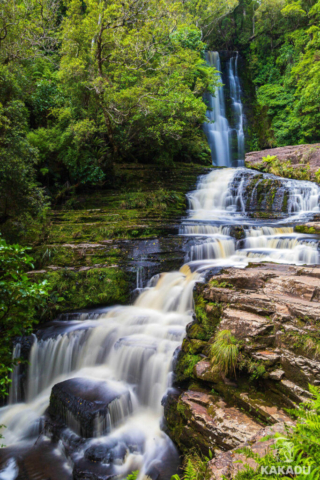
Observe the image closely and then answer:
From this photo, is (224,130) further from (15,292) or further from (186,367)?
(15,292)

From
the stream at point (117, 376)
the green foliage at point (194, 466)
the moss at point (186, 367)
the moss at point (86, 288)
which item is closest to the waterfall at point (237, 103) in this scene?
the stream at point (117, 376)

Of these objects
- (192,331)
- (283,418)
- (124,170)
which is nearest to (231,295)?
(192,331)

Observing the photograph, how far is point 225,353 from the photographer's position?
15.2 feet

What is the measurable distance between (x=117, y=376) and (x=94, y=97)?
12690 millimetres

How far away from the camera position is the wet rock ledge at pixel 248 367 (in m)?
3.96

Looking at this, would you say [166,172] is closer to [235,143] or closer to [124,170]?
[124,170]

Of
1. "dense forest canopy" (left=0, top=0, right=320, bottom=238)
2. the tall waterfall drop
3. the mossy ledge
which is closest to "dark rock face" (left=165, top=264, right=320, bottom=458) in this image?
the mossy ledge

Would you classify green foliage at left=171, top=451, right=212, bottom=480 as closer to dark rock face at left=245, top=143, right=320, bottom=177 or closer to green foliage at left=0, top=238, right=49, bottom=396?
green foliage at left=0, top=238, right=49, bottom=396

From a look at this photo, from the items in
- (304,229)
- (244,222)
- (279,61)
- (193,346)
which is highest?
(279,61)

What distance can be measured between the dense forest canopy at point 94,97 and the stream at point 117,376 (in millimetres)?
4193

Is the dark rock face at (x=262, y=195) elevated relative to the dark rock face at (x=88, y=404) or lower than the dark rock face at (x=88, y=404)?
elevated

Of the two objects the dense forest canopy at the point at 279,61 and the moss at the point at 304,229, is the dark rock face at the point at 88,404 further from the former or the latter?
the dense forest canopy at the point at 279,61

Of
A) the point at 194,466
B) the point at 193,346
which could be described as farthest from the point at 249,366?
the point at 194,466

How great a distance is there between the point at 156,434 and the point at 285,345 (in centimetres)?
275
